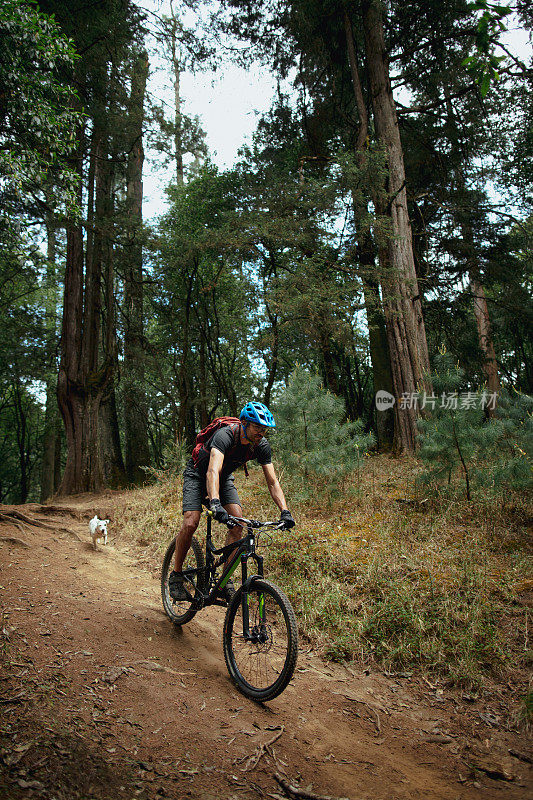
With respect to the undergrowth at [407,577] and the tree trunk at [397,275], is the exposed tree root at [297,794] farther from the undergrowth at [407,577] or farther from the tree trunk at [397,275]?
the tree trunk at [397,275]

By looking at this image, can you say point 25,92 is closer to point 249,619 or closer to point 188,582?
point 188,582

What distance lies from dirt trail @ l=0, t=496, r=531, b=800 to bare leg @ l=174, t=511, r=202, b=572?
731 mm

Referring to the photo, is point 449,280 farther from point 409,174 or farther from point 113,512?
point 113,512

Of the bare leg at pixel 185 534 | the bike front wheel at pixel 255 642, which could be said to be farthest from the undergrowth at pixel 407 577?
the bare leg at pixel 185 534

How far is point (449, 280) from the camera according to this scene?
1374 centimetres

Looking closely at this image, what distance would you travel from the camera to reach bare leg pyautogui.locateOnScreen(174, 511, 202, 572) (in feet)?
14.4

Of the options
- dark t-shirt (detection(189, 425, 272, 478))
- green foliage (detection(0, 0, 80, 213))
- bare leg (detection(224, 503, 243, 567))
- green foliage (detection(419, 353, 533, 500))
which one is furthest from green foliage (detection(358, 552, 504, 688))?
green foliage (detection(0, 0, 80, 213))

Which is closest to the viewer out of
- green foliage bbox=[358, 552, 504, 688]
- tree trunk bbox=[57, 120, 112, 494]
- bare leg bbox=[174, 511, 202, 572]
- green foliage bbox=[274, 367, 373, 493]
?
green foliage bbox=[358, 552, 504, 688]

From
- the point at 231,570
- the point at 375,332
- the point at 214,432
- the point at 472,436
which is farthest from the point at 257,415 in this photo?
the point at 375,332

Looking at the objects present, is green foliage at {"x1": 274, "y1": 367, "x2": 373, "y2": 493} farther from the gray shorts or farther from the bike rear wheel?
the gray shorts

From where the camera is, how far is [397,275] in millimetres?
10273

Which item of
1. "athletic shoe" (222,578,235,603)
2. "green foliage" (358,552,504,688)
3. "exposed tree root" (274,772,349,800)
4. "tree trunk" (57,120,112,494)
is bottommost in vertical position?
"exposed tree root" (274,772,349,800)

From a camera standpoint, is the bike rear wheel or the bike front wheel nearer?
the bike front wheel

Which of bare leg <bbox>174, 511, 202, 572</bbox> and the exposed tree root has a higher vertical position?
bare leg <bbox>174, 511, 202, 572</bbox>
